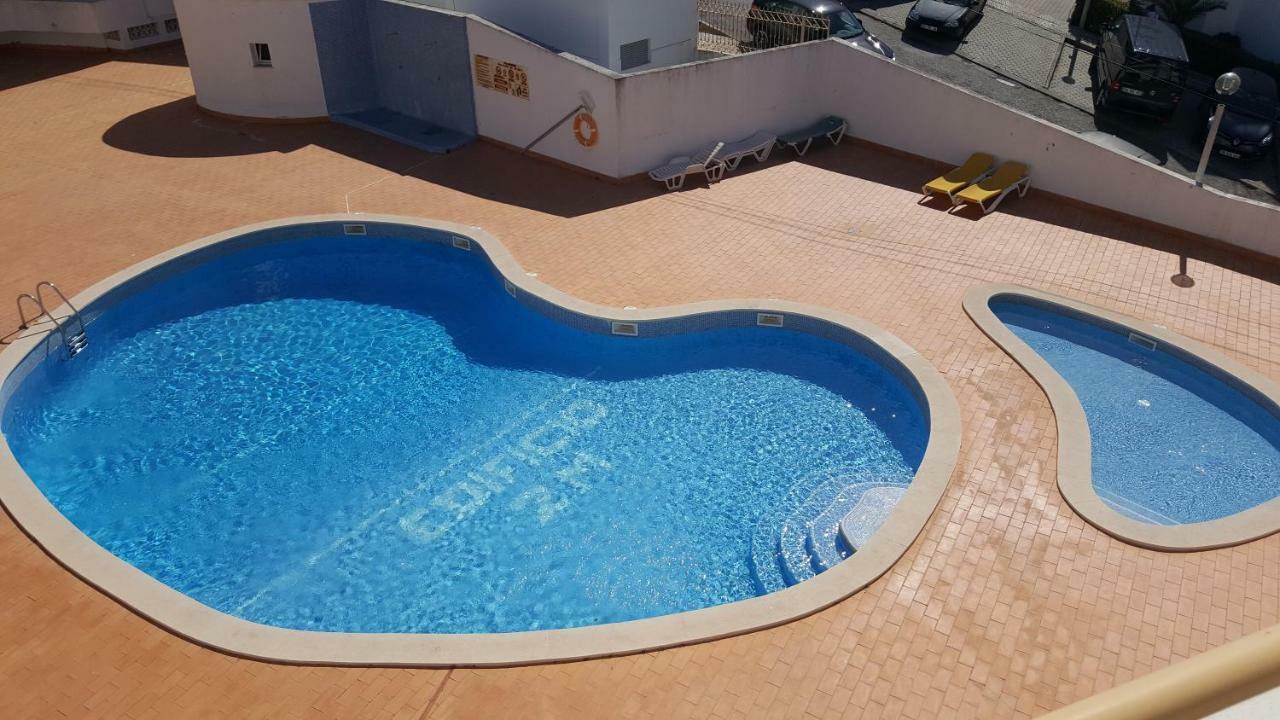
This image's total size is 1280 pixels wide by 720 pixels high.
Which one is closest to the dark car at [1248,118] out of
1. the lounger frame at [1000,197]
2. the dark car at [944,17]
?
the lounger frame at [1000,197]

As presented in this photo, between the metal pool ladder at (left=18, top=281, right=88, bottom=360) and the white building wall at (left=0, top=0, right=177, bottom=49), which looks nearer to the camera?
the metal pool ladder at (left=18, top=281, right=88, bottom=360)

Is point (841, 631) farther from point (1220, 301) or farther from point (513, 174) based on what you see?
point (513, 174)

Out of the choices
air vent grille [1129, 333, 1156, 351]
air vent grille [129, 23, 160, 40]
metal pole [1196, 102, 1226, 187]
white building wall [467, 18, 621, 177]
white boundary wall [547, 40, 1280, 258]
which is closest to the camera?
air vent grille [1129, 333, 1156, 351]

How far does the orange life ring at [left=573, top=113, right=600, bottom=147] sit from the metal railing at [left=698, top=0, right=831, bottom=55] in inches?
→ 187

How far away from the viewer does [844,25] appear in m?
21.2

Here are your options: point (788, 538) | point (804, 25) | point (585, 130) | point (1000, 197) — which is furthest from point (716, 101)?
point (788, 538)

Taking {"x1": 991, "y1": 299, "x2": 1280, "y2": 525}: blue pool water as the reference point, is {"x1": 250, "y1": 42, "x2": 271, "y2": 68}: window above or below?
above

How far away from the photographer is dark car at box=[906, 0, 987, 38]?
898 inches

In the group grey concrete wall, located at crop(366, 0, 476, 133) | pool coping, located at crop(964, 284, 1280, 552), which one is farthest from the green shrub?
grey concrete wall, located at crop(366, 0, 476, 133)

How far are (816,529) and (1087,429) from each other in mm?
3618

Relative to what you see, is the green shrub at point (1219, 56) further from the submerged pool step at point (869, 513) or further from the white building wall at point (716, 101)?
the submerged pool step at point (869, 513)

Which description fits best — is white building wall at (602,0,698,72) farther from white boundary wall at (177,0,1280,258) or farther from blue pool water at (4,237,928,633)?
blue pool water at (4,237,928,633)

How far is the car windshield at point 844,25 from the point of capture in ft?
68.5

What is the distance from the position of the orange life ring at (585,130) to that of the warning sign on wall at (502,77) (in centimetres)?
131
